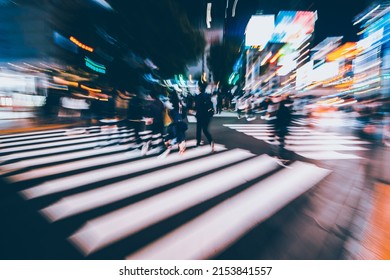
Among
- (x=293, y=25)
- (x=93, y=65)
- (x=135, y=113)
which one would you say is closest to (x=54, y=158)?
(x=135, y=113)

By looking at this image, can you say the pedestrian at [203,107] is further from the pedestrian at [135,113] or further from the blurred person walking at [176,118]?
the pedestrian at [135,113]

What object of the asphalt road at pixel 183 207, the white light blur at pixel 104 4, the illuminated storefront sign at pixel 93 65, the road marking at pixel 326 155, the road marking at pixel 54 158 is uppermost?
the white light blur at pixel 104 4

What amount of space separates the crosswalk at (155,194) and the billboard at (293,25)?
7267 cm

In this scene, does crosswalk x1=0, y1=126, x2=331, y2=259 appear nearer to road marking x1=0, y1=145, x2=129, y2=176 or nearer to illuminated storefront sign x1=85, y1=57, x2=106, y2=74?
road marking x1=0, y1=145, x2=129, y2=176

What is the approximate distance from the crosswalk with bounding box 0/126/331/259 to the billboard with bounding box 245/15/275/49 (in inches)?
2781

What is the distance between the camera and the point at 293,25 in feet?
228

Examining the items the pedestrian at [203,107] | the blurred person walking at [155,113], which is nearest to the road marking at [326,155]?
the pedestrian at [203,107]

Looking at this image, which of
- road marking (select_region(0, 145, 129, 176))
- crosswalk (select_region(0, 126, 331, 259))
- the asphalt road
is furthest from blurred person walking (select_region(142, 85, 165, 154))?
road marking (select_region(0, 145, 129, 176))

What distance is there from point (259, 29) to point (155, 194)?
7511 centimetres

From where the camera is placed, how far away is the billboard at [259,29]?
67.6 m

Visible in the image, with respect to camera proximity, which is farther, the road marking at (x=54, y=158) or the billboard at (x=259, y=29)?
the billboard at (x=259, y=29)

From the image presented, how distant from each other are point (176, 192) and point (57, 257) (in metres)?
1.87
